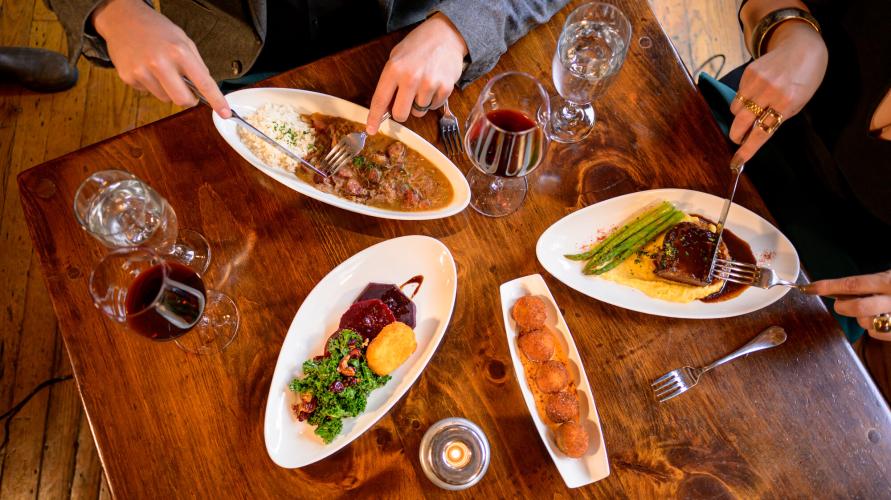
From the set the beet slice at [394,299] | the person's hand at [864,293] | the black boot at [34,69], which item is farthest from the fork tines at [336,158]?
the black boot at [34,69]

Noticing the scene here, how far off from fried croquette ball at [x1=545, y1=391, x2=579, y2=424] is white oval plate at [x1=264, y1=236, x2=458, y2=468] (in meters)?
0.40

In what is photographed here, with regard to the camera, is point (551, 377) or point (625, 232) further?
point (625, 232)

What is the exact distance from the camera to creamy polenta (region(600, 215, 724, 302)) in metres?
1.88

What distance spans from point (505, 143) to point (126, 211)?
1177 mm

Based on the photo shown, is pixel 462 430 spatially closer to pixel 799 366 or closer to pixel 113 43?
pixel 799 366

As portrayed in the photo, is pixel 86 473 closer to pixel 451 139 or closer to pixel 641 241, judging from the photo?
pixel 451 139

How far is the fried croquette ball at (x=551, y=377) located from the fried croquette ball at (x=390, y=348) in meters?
0.41

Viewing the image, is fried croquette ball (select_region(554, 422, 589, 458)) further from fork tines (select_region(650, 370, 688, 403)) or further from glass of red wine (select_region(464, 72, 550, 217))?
glass of red wine (select_region(464, 72, 550, 217))

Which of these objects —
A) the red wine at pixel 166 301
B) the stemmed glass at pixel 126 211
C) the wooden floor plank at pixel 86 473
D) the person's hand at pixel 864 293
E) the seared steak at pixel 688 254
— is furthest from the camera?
the wooden floor plank at pixel 86 473

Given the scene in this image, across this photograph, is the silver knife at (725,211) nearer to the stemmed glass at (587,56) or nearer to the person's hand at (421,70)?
the stemmed glass at (587,56)

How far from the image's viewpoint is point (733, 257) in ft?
6.24

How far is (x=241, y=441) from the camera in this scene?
1.69m

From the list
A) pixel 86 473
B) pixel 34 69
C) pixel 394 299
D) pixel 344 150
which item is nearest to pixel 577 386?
pixel 394 299

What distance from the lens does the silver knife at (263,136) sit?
5.83ft
